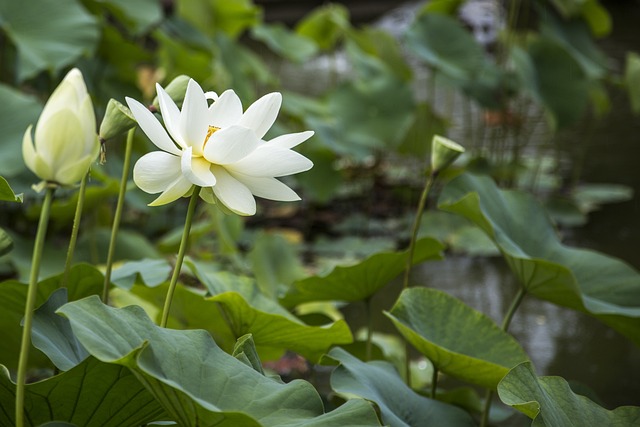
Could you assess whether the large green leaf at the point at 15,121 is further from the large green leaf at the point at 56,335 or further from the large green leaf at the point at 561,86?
the large green leaf at the point at 561,86

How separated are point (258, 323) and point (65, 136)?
429 millimetres

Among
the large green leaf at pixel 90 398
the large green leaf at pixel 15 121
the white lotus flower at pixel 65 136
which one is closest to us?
the white lotus flower at pixel 65 136

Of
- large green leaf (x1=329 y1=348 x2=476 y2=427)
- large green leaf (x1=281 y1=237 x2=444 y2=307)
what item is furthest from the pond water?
large green leaf (x1=329 y1=348 x2=476 y2=427)

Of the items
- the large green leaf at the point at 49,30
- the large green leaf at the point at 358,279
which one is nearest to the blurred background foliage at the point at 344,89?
the large green leaf at the point at 49,30

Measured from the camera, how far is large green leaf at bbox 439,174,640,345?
1.11m

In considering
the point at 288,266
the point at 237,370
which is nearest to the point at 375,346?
the point at 288,266

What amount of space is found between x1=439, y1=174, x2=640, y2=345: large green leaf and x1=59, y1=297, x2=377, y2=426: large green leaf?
448 mm

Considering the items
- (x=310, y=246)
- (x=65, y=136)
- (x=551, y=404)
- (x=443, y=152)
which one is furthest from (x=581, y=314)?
(x=65, y=136)

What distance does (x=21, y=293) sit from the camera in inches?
36.4

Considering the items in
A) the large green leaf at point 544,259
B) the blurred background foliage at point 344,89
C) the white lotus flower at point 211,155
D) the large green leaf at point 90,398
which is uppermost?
the white lotus flower at point 211,155

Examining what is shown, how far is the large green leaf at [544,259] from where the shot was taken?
3.65 ft

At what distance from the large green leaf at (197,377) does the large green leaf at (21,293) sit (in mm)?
258

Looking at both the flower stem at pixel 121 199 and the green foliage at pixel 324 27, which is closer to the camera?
the flower stem at pixel 121 199

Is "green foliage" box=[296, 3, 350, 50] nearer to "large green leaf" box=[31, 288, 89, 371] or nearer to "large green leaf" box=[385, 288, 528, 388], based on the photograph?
"large green leaf" box=[385, 288, 528, 388]
